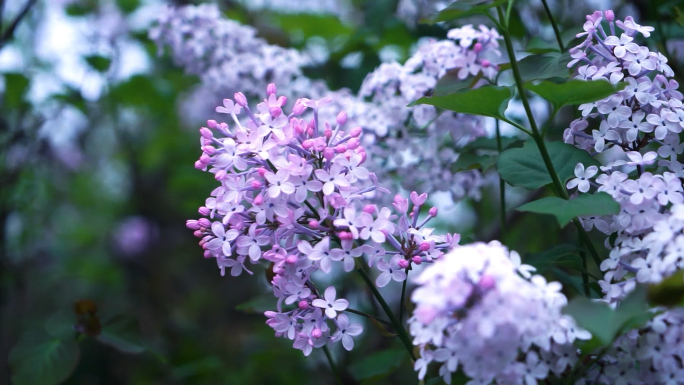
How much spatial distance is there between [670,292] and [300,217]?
0.47m

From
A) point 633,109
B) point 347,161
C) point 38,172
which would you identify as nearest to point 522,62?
point 633,109

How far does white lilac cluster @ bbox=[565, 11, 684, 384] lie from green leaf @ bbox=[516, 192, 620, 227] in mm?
50

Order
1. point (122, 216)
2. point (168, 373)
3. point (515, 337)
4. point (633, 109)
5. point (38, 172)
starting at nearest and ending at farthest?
point (515, 337)
point (633, 109)
point (168, 373)
point (38, 172)
point (122, 216)

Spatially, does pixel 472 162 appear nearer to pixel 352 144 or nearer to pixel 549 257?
pixel 549 257

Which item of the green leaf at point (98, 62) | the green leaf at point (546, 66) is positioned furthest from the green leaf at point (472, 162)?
the green leaf at point (98, 62)

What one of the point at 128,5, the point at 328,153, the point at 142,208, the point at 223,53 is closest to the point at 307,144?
the point at 328,153

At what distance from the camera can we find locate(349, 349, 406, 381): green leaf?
4.26 feet

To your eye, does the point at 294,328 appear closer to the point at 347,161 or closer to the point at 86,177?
the point at 347,161

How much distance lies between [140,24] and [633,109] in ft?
7.23

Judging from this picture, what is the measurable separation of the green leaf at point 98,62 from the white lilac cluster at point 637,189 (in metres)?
1.63

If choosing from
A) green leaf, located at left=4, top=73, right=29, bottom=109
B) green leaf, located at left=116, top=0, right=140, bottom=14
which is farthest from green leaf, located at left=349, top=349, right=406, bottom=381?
green leaf, located at left=116, top=0, right=140, bottom=14

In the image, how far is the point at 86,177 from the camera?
3.67 metres

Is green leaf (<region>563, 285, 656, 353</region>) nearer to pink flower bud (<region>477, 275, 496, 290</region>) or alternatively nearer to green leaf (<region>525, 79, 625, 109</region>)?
pink flower bud (<region>477, 275, 496, 290</region>)

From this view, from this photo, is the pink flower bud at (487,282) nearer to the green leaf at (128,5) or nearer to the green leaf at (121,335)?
the green leaf at (121,335)
